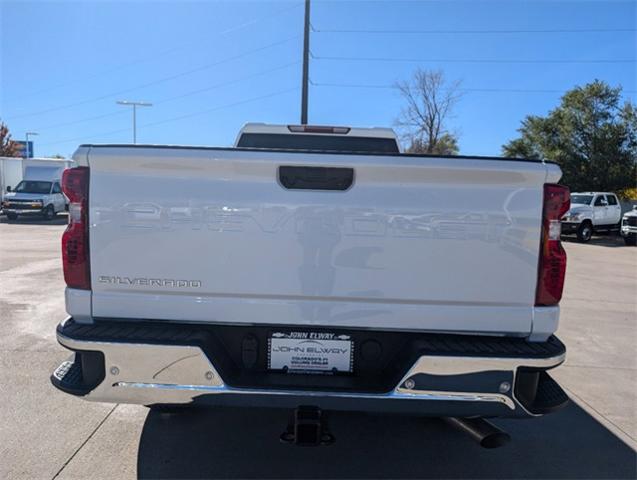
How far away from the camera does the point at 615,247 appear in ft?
69.9

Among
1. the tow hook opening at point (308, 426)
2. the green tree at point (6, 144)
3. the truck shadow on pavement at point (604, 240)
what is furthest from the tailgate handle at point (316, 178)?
the green tree at point (6, 144)

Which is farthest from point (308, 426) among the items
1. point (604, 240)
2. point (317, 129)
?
point (604, 240)

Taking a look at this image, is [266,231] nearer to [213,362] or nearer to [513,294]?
[213,362]

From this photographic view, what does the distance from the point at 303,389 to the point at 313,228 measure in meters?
0.83

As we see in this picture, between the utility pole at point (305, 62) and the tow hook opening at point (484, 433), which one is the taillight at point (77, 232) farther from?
the utility pole at point (305, 62)

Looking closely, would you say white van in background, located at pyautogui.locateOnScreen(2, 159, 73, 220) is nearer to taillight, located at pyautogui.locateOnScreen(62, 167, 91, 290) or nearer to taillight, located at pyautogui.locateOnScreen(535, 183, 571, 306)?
taillight, located at pyautogui.locateOnScreen(62, 167, 91, 290)

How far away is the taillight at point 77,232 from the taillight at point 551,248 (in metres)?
2.33

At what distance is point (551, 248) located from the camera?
2.45m

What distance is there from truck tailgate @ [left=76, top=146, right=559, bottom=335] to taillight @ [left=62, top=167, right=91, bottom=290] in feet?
0.15

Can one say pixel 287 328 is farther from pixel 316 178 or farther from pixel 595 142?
pixel 595 142

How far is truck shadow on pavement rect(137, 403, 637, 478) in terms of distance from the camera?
304cm

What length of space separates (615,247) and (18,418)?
23658 mm

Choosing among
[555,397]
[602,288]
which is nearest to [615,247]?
[602,288]

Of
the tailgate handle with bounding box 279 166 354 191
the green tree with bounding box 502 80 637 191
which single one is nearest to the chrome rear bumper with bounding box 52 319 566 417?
the tailgate handle with bounding box 279 166 354 191
